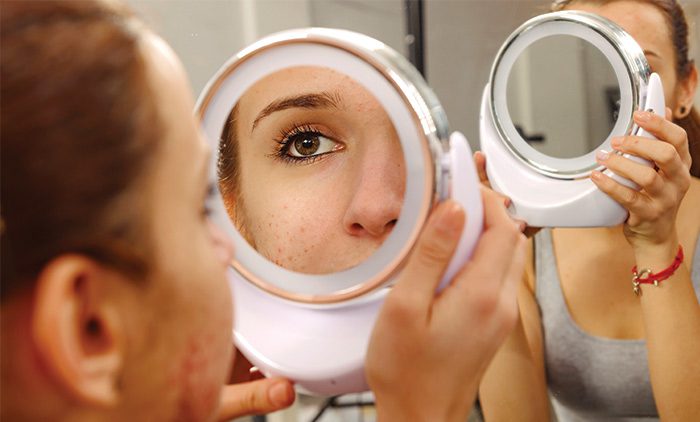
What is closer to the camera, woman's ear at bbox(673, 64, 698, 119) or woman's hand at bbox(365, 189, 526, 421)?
woman's hand at bbox(365, 189, 526, 421)

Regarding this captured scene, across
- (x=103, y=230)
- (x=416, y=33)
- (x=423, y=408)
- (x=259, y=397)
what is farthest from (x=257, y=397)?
(x=416, y=33)

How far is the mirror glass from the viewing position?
60 centimetres

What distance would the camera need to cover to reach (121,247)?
0.27 m

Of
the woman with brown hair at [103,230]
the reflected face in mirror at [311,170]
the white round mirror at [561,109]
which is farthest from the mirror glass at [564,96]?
the woman with brown hair at [103,230]

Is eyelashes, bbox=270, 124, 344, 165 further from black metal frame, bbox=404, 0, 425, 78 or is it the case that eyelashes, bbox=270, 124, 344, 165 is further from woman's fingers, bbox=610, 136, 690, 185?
black metal frame, bbox=404, 0, 425, 78

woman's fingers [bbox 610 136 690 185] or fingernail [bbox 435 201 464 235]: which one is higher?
fingernail [bbox 435 201 464 235]

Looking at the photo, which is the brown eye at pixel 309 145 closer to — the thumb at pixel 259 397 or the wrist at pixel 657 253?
the thumb at pixel 259 397

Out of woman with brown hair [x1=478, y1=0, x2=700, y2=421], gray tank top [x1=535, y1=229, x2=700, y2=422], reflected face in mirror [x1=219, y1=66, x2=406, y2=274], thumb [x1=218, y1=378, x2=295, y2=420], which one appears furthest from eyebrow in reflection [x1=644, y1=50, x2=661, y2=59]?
thumb [x1=218, y1=378, x2=295, y2=420]

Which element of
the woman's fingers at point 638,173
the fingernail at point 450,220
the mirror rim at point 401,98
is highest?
the mirror rim at point 401,98

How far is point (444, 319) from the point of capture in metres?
0.37

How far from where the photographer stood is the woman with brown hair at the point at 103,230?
0.26 metres

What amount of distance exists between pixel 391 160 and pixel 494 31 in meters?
0.44

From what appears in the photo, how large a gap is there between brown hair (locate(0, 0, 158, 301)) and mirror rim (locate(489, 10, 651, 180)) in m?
0.44

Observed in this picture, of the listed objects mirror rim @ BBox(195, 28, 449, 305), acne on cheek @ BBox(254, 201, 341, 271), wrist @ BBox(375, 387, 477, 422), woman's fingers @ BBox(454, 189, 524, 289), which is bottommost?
wrist @ BBox(375, 387, 477, 422)
